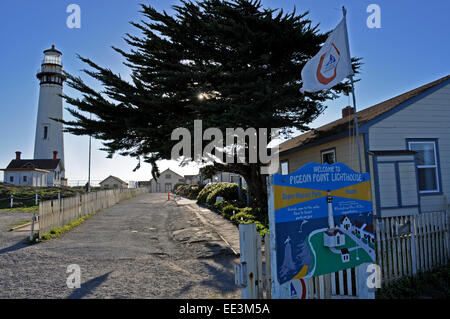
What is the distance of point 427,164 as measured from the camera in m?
10.7

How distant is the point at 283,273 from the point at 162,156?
30.6 ft

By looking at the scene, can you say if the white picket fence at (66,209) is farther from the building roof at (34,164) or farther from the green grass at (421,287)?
the building roof at (34,164)

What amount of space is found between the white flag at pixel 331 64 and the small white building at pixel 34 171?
166 ft

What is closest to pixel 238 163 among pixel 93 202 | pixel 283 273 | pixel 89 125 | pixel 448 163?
pixel 89 125

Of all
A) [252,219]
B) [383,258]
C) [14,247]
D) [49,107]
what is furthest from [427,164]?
[49,107]

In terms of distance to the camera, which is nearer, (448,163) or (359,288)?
(359,288)

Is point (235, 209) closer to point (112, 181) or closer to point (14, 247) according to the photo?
point (14, 247)

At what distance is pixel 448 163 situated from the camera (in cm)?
1083

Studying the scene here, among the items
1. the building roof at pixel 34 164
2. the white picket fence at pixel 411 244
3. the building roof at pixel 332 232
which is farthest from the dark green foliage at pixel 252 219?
the building roof at pixel 34 164

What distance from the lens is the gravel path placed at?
208 inches

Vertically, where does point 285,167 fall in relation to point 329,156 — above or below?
below

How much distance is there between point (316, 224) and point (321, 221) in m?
0.10

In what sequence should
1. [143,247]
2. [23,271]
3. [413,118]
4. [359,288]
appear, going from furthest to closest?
[413,118]
[143,247]
[23,271]
[359,288]
